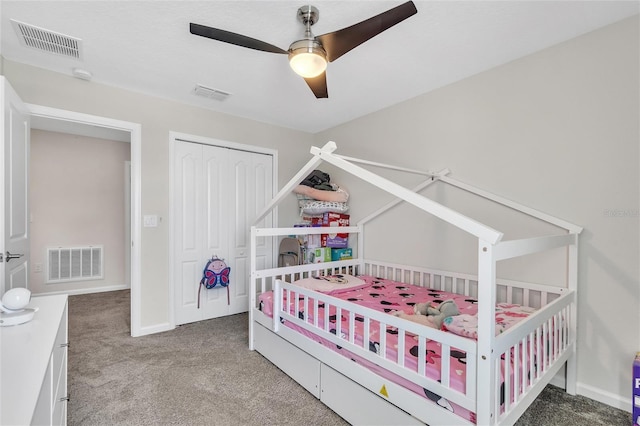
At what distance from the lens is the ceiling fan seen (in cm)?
145

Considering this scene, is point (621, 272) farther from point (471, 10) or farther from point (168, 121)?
point (168, 121)

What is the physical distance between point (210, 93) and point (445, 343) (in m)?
2.83

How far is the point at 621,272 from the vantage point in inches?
71.4

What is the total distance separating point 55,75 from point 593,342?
441 centimetres

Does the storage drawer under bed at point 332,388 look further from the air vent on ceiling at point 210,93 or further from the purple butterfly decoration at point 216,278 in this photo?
the air vent on ceiling at point 210,93

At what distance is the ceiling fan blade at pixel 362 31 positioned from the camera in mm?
1373

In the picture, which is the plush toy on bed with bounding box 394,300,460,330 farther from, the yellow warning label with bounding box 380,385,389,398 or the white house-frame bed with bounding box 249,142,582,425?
the yellow warning label with bounding box 380,385,389,398

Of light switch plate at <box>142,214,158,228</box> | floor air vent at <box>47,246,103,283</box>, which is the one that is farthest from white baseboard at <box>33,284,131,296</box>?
light switch plate at <box>142,214,158,228</box>

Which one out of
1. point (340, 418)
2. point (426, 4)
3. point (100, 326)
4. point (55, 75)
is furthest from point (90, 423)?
point (426, 4)

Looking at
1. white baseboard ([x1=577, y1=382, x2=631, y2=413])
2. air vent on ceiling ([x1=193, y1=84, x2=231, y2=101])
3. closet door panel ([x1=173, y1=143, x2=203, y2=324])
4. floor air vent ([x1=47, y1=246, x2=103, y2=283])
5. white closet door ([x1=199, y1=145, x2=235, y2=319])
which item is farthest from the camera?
floor air vent ([x1=47, y1=246, x2=103, y2=283])

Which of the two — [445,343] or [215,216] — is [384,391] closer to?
[445,343]

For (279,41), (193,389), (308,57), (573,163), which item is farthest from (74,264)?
(573,163)

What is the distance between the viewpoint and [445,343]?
4.23ft

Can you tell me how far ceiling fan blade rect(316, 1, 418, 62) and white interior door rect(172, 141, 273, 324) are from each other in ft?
6.89
